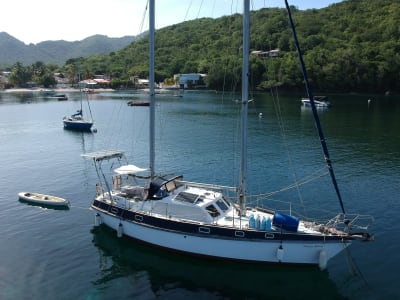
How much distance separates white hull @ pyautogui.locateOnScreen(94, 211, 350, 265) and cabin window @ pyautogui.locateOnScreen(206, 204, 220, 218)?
1.98 meters

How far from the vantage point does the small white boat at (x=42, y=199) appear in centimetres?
3744

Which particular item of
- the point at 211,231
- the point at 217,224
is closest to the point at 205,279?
the point at 211,231

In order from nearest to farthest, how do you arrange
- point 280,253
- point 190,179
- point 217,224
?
1. point 280,253
2. point 217,224
3. point 190,179

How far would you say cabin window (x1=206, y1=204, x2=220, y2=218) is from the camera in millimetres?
26141

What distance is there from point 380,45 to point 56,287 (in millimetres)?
198062

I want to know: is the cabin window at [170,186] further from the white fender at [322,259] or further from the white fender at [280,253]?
the white fender at [322,259]

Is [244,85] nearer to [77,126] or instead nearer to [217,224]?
[217,224]

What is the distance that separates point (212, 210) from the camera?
26.5 meters

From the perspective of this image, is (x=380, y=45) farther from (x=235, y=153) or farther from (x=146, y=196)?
(x=146, y=196)

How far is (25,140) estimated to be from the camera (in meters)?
74.8

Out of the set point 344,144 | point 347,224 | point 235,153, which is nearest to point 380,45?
point 344,144

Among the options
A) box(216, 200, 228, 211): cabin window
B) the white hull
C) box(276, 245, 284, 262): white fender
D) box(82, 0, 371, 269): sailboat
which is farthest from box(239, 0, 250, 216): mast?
box(276, 245, 284, 262): white fender

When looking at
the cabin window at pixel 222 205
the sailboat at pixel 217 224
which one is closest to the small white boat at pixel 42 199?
the sailboat at pixel 217 224

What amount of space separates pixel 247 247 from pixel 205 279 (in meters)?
3.44
